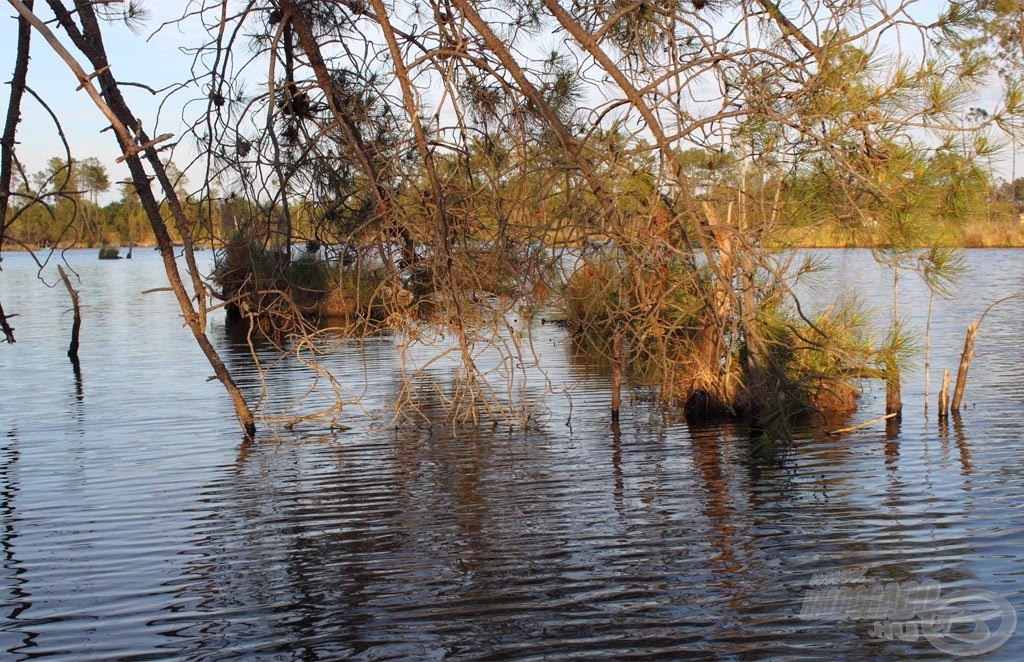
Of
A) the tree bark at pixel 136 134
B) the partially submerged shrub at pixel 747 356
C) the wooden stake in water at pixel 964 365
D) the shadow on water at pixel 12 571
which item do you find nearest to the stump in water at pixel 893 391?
the partially submerged shrub at pixel 747 356

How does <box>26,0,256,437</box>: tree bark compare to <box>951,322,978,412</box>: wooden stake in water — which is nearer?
<box>26,0,256,437</box>: tree bark

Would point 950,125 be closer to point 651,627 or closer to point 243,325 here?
point 651,627

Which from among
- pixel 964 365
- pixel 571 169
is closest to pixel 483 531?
pixel 571 169

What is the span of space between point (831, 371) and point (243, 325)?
17.6 metres

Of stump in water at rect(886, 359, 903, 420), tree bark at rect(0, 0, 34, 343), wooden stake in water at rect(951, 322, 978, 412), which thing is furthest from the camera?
wooden stake in water at rect(951, 322, 978, 412)

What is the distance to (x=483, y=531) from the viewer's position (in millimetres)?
7273

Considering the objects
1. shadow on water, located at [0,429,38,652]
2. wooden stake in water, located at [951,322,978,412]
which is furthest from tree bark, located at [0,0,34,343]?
wooden stake in water, located at [951,322,978,412]

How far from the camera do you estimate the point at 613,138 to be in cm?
594

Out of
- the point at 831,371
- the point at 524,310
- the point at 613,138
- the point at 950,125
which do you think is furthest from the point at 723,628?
the point at 831,371

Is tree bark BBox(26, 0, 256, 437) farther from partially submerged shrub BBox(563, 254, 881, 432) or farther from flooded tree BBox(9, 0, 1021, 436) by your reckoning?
partially submerged shrub BBox(563, 254, 881, 432)

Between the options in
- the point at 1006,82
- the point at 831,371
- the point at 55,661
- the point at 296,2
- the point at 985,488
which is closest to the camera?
the point at 55,661

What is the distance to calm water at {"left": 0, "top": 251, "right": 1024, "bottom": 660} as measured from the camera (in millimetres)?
5371

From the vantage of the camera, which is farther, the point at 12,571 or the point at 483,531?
the point at 483,531

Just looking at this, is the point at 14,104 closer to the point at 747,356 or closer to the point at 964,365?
the point at 747,356
